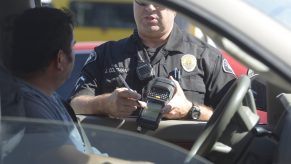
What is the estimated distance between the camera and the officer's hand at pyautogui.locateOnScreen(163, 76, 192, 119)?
9.17ft

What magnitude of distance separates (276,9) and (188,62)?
181 centimetres

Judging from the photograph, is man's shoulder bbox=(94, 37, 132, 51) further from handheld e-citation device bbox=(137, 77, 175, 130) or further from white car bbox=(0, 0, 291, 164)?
white car bbox=(0, 0, 291, 164)

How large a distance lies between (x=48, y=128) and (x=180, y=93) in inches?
50.2

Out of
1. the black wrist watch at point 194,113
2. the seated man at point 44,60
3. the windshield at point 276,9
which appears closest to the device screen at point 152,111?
the black wrist watch at point 194,113

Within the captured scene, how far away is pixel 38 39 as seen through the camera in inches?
85.9

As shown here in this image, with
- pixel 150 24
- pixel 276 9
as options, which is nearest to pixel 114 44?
pixel 150 24

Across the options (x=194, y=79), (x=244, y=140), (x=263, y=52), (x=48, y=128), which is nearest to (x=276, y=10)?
(x=263, y=52)

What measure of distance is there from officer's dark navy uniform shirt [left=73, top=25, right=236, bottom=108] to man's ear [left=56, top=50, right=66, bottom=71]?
0.87m

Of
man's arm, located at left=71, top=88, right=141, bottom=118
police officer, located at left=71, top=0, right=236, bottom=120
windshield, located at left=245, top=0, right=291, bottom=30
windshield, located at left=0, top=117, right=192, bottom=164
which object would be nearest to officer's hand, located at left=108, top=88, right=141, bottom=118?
man's arm, located at left=71, top=88, right=141, bottom=118

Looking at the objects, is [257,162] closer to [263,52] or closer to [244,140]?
[244,140]

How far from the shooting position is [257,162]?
2055mm

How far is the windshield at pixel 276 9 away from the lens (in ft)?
4.75

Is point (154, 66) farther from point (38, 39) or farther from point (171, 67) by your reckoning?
point (38, 39)

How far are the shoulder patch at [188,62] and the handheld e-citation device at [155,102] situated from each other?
1.48 feet
